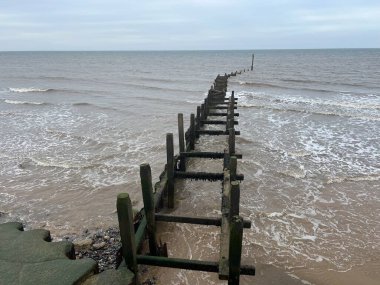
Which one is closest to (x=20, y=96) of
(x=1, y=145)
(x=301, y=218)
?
(x=1, y=145)

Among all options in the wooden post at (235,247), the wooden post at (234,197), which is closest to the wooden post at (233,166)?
the wooden post at (234,197)

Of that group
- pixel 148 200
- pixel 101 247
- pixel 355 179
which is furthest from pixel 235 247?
pixel 355 179

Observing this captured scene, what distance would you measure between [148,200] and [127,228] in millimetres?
1201

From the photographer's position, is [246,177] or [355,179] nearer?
[355,179]

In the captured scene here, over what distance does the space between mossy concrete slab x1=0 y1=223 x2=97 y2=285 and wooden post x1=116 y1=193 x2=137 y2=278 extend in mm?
634

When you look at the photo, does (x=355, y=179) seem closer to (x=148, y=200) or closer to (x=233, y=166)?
(x=233, y=166)

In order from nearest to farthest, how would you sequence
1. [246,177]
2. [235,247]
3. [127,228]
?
[235,247], [127,228], [246,177]

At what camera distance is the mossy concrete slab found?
16.4 ft

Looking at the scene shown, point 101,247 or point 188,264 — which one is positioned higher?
point 188,264

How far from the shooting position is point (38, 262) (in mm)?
5395

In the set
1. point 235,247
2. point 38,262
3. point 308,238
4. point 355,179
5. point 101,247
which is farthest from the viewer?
point 355,179

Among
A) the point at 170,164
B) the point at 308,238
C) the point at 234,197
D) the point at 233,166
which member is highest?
the point at 233,166

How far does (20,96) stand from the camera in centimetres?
2917

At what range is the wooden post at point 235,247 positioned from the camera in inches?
172
